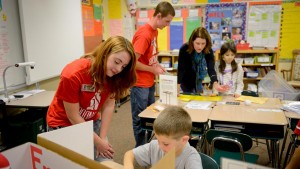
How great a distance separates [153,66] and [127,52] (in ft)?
4.55

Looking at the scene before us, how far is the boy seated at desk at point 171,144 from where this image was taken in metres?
1.40

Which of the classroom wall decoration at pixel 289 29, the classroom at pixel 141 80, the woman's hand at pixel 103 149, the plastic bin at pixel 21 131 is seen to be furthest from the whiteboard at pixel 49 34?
the classroom wall decoration at pixel 289 29

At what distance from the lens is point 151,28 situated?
266cm

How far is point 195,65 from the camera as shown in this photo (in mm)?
3047

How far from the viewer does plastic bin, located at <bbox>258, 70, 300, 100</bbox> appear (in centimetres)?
412

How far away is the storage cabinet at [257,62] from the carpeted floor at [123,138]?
1.95 metres

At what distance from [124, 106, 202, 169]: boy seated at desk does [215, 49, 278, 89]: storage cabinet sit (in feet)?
12.8

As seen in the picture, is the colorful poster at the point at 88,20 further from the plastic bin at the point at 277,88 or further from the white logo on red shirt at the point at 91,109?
the white logo on red shirt at the point at 91,109

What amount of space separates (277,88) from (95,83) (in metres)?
3.71

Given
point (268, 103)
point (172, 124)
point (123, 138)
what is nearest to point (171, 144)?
point (172, 124)

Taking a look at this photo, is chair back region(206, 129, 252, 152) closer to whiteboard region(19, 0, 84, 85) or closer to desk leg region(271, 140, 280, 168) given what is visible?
desk leg region(271, 140, 280, 168)

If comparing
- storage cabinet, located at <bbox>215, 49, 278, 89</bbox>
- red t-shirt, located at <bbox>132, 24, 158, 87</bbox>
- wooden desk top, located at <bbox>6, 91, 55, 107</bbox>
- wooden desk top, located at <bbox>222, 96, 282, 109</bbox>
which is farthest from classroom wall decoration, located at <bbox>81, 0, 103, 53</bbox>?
wooden desk top, located at <bbox>222, 96, 282, 109</bbox>

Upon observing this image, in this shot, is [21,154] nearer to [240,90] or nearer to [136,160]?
[136,160]

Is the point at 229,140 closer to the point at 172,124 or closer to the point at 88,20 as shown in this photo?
the point at 172,124
